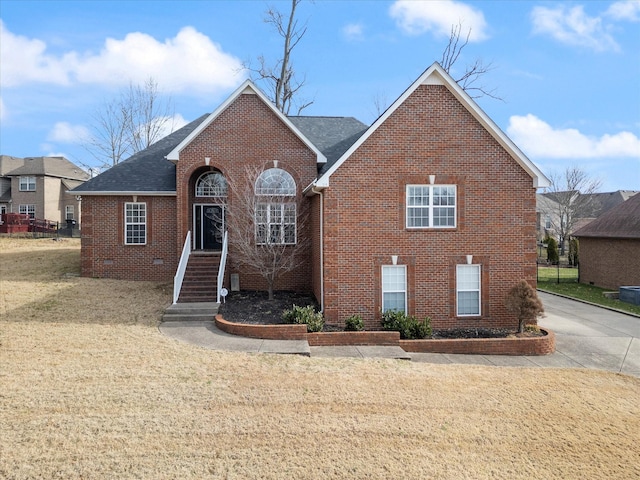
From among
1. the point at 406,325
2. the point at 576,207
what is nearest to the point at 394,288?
the point at 406,325

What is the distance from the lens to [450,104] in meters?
14.5

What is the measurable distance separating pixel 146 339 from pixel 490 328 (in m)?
10.3

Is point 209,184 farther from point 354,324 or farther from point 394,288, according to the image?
point 354,324

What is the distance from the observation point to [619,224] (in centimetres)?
2770

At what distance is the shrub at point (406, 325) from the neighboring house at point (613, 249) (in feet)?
61.0

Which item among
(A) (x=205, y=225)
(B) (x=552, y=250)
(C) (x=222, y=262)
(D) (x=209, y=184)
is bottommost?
(C) (x=222, y=262)

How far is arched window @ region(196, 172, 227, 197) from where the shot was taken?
19900 millimetres

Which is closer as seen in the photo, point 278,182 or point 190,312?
point 190,312

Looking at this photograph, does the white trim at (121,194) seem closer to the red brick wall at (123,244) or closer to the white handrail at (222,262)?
the red brick wall at (123,244)

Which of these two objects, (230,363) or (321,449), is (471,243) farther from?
(321,449)

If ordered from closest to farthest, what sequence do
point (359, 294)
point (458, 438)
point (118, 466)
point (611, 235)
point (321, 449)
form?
point (118, 466), point (321, 449), point (458, 438), point (359, 294), point (611, 235)

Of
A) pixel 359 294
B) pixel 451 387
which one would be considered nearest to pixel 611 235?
pixel 359 294

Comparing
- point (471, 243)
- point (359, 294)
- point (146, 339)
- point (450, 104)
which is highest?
point (450, 104)

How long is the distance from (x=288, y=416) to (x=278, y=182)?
12083 millimetres
